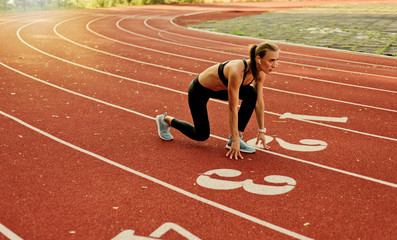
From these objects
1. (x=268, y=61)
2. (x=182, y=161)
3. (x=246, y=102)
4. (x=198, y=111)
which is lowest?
(x=182, y=161)

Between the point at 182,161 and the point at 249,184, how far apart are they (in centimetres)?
90

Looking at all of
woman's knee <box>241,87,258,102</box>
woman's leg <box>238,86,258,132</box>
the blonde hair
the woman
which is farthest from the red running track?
the blonde hair

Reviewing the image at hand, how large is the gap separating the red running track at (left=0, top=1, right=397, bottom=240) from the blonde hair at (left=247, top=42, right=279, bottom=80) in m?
1.07

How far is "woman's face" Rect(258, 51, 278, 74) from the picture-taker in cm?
408

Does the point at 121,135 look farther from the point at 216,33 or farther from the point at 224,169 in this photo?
the point at 216,33

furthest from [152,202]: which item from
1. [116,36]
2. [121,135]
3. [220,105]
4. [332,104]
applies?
[116,36]

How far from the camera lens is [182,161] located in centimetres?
476

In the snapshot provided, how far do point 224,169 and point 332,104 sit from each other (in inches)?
136

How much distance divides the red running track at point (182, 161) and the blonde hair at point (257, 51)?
1.07 m

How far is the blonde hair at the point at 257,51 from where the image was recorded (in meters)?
4.10

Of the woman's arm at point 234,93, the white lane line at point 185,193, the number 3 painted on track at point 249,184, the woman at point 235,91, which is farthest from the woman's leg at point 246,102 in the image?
the white lane line at point 185,193

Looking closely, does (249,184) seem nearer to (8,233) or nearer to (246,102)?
(246,102)

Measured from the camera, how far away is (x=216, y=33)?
54.7 ft

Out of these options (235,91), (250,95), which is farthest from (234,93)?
(250,95)
